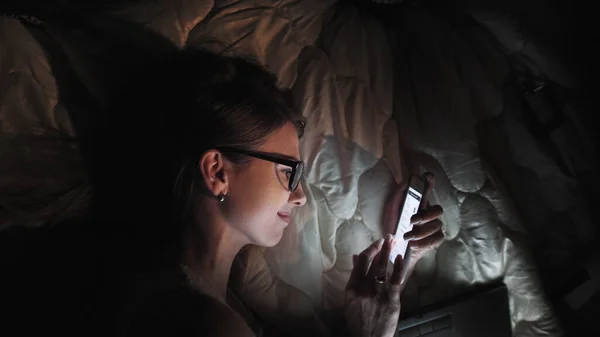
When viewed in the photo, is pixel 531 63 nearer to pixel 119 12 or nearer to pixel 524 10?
pixel 524 10

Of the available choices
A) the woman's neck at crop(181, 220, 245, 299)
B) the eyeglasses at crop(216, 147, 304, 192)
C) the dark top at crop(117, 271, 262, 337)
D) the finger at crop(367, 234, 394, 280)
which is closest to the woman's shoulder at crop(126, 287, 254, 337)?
the dark top at crop(117, 271, 262, 337)

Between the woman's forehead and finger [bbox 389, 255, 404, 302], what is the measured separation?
27 cm

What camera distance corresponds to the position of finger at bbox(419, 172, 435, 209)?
90 cm

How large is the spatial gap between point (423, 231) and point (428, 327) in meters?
0.22

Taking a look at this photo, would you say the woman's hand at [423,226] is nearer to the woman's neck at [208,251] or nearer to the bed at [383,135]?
the bed at [383,135]

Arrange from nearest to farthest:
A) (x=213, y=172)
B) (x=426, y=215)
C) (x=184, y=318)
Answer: (x=184, y=318), (x=213, y=172), (x=426, y=215)

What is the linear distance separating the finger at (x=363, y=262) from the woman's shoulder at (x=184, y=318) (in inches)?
13.0

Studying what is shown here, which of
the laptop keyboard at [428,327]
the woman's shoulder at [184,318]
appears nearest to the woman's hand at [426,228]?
the laptop keyboard at [428,327]

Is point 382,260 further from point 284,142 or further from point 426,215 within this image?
point 284,142

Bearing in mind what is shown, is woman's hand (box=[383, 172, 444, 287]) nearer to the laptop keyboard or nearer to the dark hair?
the laptop keyboard

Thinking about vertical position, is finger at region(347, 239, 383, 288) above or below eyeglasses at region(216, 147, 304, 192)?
below

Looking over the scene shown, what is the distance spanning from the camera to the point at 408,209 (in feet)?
3.01

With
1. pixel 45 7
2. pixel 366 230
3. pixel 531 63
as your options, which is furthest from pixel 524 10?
pixel 45 7

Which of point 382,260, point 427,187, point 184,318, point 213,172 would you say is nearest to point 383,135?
point 427,187
